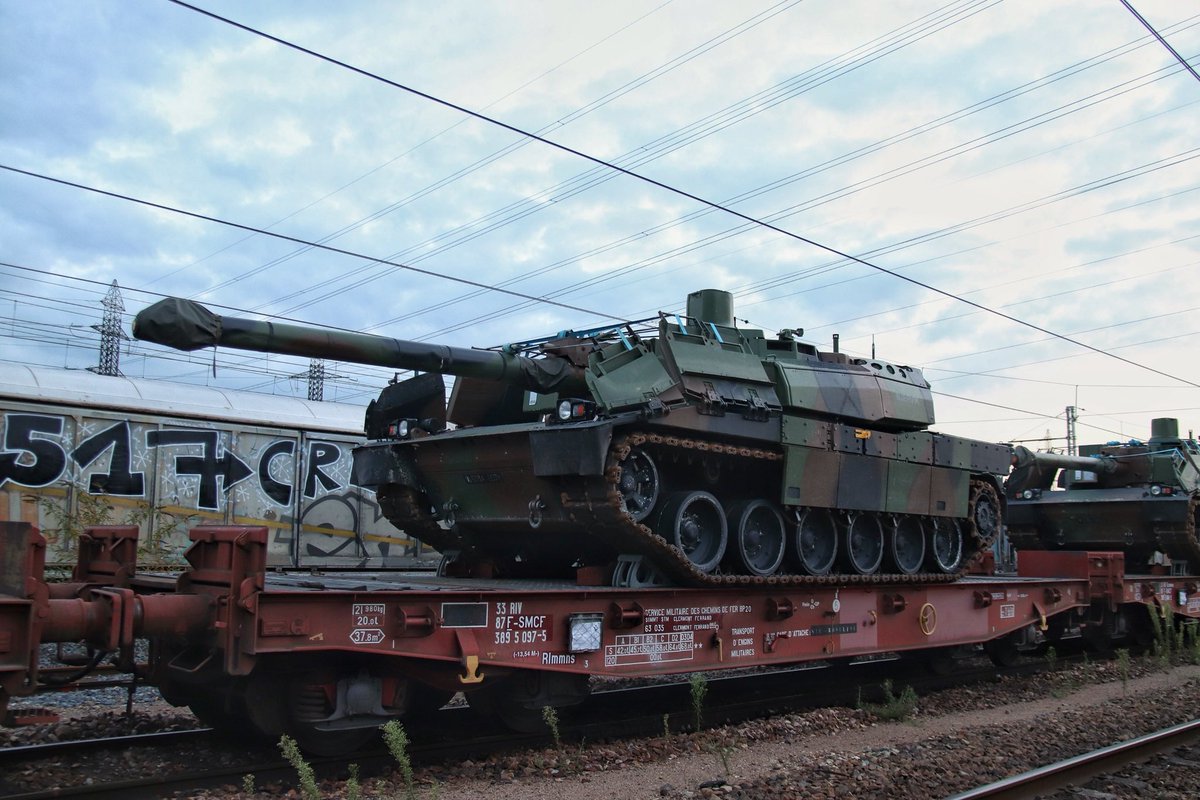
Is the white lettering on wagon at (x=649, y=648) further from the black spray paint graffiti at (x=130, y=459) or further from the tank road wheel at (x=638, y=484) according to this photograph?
the black spray paint graffiti at (x=130, y=459)

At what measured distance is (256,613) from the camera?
6.43 meters

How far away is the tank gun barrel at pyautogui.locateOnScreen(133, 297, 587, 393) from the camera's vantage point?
23.6 ft

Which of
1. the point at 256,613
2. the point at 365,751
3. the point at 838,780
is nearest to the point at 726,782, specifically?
the point at 838,780

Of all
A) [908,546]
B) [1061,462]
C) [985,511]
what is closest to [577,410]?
[908,546]

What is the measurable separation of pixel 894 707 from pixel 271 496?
10685 millimetres

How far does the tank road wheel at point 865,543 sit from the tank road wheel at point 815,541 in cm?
27

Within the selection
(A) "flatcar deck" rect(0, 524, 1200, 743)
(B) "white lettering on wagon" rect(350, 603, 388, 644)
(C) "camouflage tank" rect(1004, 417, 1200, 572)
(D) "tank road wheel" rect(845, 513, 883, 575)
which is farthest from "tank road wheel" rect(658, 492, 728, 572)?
(C) "camouflage tank" rect(1004, 417, 1200, 572)

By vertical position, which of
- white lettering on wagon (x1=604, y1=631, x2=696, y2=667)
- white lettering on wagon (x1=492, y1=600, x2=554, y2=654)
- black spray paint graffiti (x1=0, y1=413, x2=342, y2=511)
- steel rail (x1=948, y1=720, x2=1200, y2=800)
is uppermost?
black spray paint graffiti (x1=0, y1=413, x2=342, y2=511)

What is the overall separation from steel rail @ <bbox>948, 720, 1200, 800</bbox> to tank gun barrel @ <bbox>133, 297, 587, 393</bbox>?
16.7ft

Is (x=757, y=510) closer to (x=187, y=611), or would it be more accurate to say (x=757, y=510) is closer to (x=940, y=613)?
(x=940, y=613)

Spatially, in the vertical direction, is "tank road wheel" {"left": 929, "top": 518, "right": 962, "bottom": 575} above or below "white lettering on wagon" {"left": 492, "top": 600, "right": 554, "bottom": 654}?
above

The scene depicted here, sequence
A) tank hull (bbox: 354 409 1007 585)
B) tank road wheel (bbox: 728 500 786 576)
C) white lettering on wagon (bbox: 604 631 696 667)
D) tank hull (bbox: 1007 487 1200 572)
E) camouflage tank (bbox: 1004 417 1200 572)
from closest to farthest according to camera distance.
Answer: white lettering on wagon (bbox: 604 631 696 667)
tank hull (bbox: 354 409 1007 585)
tank road wheel (bbox: 728 500 786 576)
tank hull (bbox: 1007 487 1200 572)
camouflage tank (bbox: 1004 417 1200 572)

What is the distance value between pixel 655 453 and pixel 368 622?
333cm

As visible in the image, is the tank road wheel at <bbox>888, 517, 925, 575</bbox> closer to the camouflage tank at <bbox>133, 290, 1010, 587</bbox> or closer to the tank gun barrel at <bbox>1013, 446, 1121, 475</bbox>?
the camouflage tank at <bbox>133, 290, 1010, 587</bbox>
